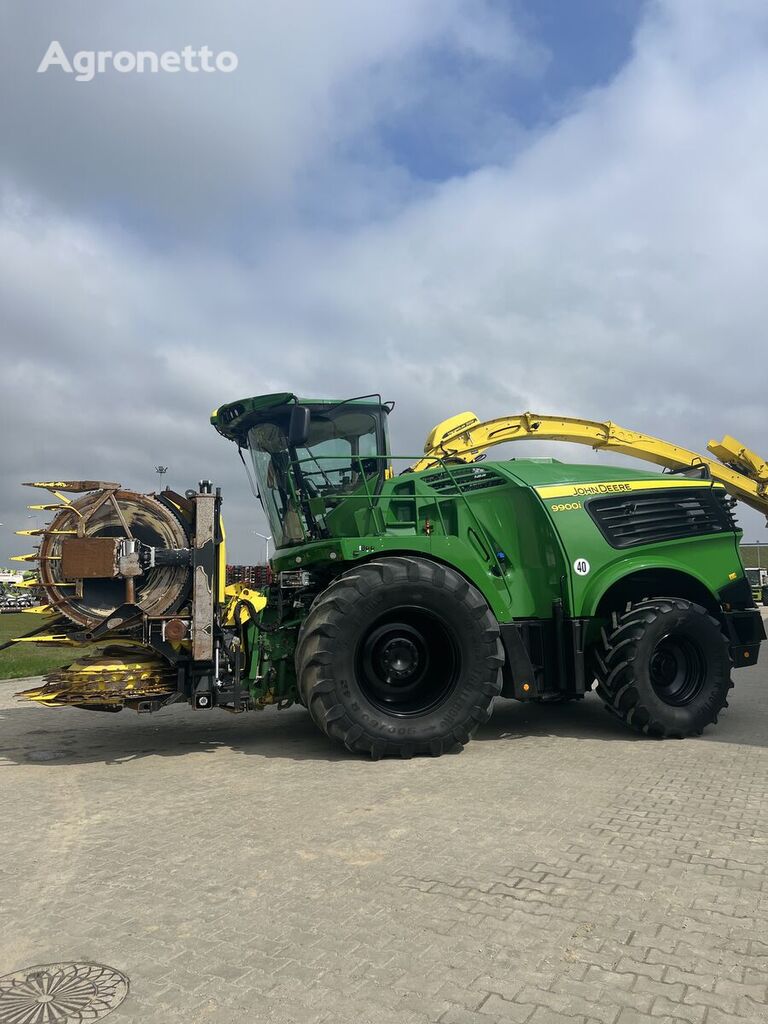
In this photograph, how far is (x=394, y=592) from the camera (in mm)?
6570

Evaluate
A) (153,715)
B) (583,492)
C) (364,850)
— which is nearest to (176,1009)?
(364,850)

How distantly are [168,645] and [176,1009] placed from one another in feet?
13.4

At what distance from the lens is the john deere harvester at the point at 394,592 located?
6434 millimetres

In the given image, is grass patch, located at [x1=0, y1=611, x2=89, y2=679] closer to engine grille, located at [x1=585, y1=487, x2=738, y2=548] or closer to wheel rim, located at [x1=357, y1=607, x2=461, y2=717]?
wheel rim, located at [x1=357, y1=607, x2=461, y2=717]

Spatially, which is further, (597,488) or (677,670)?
(597,488)

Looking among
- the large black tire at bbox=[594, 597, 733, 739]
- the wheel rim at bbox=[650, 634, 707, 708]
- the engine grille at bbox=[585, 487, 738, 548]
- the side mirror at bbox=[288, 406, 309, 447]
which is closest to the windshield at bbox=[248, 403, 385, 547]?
the side mirror at bbox=[288, 406, 309, 447]

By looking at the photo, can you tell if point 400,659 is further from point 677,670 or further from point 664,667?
point 677,670

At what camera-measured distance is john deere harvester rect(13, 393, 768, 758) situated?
253 inches

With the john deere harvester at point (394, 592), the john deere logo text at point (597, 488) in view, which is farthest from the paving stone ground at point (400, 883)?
the john deere logo text at point (597, 488)

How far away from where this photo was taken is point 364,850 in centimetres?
429

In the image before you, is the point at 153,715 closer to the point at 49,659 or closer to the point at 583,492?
the point at 583,492

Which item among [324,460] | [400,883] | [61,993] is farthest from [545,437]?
[61,993]

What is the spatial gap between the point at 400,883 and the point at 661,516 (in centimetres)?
537

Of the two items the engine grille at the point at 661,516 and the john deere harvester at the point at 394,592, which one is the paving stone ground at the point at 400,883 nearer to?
the john deere harvester at the point at 394,592
